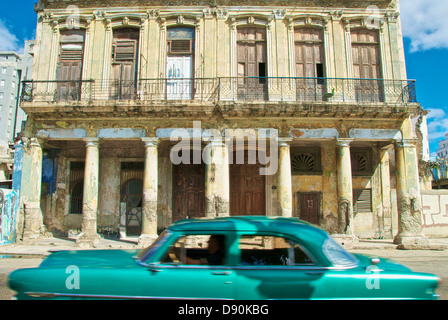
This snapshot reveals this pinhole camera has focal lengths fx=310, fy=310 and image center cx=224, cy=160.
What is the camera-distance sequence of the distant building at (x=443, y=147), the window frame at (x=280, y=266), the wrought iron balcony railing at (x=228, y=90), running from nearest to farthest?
the window frame at (x=280, y=266), the wrought iron balcony railing at (x=228, y=90), the distant building at (x=443, y=147)

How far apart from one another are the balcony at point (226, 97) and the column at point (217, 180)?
1314 millimetres

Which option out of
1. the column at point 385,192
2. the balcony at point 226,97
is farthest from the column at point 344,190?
the column at point 385,192

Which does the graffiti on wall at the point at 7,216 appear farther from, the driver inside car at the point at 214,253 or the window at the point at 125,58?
the driver inside car at the point at 214,253

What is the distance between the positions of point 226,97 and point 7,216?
8.87 m

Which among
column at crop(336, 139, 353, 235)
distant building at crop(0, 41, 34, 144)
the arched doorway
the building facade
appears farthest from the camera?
distant building at crop(0, 41, 34, 144)

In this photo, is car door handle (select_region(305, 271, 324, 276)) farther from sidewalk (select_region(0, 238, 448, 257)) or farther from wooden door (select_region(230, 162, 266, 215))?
wooden door (select_region(230, 162, 266, 215))

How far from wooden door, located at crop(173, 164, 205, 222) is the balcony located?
310cm

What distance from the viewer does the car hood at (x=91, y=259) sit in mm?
3289

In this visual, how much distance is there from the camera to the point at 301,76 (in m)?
12.3

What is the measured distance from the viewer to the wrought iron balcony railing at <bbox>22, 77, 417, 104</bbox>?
11578 millimetres

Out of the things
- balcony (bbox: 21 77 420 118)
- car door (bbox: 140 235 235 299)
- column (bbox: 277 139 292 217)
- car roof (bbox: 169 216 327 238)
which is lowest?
car door (bbox: 140 235 235 299)

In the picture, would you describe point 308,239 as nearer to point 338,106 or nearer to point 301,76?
point 338,106

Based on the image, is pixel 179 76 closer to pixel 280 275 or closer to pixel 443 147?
pixel 280 275

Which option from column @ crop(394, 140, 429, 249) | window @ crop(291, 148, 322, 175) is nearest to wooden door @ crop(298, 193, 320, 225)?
window @ crop(291, 148, 322, 175)
